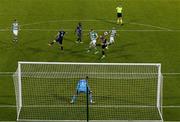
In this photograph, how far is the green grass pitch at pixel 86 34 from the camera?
31109mm

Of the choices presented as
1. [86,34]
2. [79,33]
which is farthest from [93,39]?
[86,34]

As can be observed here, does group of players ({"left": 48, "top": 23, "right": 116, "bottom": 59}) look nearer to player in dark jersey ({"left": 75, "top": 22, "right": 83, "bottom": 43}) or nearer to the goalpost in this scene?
player in dark jersey ({"left": 75, "top": 22, "right": 83, "bottom": 43})

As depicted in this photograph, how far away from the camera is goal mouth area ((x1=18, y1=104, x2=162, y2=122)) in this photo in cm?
2534

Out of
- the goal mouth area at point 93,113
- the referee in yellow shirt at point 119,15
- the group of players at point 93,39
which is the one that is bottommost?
the goal mouth area at point 93,113

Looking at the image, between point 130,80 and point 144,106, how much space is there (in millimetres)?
3336

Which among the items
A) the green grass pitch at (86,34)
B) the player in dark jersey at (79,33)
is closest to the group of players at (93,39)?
the player in dark jersey at (79,33)

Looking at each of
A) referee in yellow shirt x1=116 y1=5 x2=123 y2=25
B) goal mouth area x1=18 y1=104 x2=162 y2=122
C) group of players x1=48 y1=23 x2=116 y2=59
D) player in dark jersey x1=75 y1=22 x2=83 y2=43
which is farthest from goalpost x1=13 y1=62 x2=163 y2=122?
referee in yellow shirt x1=116 y1=5 x2=123 y2=25

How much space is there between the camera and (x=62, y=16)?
45.8 meters

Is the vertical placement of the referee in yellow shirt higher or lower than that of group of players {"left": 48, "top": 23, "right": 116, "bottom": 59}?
higher

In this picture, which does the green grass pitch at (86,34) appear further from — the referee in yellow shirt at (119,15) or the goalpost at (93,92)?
the goalpost at (93,92)

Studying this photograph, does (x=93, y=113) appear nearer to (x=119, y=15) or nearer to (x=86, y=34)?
(x=86, y=34)

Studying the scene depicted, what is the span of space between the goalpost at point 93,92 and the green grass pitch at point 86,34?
2.92 ft

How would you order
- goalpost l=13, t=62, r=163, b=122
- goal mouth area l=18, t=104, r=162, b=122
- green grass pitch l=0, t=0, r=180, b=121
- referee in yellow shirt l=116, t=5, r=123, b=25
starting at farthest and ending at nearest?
referee in yellow shirt l=116, t=5, r=123, b=25
green grass pitch l=0, t=0, r=180, b=121
goalpost l=13, t=62, r=163, b=122
goal mouth area l=18, t=104, r=162, b=122

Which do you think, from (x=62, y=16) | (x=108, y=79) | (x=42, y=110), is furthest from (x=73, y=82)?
(x=62, y=16)
